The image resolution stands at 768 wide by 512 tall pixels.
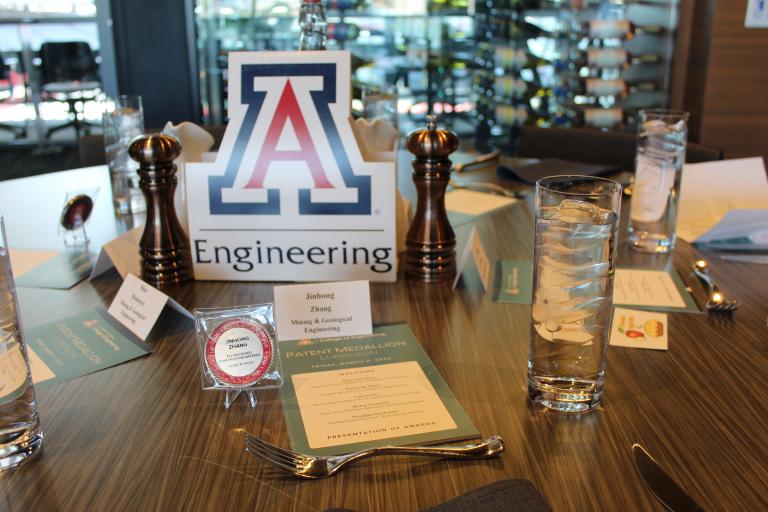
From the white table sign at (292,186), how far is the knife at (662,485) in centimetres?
55

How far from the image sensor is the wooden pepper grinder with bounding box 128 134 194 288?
1067mm

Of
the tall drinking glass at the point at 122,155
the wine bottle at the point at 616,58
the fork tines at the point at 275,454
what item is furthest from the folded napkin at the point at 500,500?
the wine bottle at the point at 616,58

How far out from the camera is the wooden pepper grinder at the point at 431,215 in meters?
1.09

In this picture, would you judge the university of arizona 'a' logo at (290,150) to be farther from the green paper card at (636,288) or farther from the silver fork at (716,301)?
the silver fork at (716,301)

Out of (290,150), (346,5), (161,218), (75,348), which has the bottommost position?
(75,348)

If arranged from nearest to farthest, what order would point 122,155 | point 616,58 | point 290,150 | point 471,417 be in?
point 471,417 → point 290,150 → point 122,155 → point 616,58

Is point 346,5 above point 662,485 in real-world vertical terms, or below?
above

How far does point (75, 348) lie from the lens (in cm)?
89

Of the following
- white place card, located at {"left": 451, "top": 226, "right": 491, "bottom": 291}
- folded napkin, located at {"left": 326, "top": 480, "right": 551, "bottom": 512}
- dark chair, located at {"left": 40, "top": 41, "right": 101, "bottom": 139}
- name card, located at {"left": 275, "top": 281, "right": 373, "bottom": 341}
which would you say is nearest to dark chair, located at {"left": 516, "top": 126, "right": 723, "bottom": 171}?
white place card, located at {"left": 451, "top": 226, "right": 491, "bottom": 291}

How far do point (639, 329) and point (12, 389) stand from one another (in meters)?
0.74

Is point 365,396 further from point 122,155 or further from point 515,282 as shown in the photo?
point 122,155

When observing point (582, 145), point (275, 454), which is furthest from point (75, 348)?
point (582, 145)

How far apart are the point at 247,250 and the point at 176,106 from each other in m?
3.53

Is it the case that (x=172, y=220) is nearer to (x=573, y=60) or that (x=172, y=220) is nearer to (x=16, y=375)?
(x=16, y=375)
